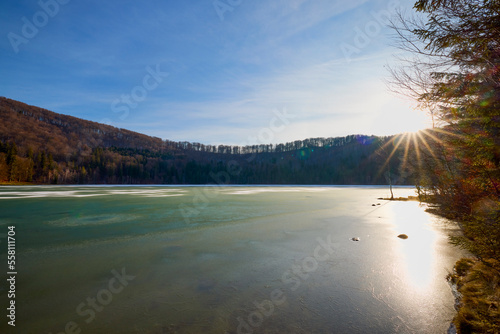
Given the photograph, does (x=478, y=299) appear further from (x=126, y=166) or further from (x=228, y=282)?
(x=126, y=166)

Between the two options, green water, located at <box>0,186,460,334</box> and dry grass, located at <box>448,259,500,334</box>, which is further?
green water, located at <box>0,186,460,334</box>

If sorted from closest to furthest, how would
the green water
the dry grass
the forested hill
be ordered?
the dry grass → the green water → the forested hill

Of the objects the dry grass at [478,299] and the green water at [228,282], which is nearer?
the dry grass at [478,299]

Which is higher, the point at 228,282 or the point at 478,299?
the point at 478,299

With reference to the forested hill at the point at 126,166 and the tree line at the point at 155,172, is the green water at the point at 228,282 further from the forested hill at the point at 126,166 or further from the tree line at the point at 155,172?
the tree line at the point at 155,172

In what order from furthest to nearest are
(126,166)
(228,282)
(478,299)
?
(126,166) → (228,282) → (478,299)

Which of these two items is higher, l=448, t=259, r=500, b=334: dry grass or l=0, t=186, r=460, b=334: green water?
l=448, t=259, r=500, b=334: dry grass

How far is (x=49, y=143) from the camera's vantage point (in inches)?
5704

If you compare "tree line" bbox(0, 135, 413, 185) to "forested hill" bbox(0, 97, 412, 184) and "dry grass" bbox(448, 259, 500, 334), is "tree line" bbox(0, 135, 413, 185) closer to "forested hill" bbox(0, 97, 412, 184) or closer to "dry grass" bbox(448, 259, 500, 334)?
"forested hill" bbox(0, 97, 412, 184)

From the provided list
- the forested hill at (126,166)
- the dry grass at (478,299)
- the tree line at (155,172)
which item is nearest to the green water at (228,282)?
the dry grass at (478,299)

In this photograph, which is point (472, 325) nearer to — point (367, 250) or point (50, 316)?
point (367, 250)

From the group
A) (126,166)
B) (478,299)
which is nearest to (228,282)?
(478,299)

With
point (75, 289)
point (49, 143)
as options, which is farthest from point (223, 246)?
point (49, 143)

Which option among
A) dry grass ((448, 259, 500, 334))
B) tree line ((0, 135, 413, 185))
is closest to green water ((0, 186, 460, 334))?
dry grass ((448, 259, 500, 334))
